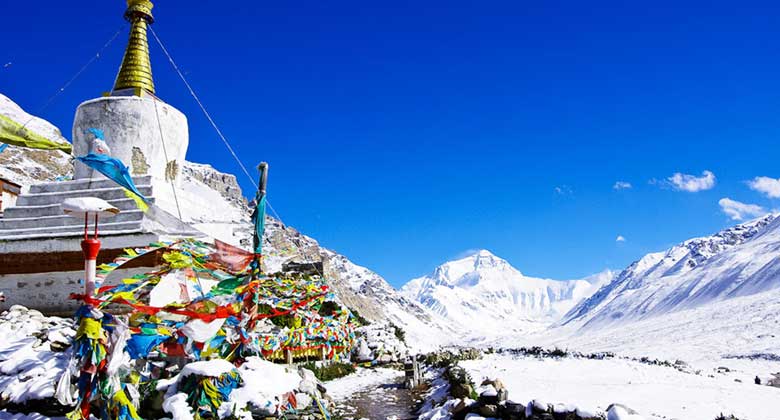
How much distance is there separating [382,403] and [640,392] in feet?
18.7

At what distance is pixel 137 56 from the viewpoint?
16000 millimetres

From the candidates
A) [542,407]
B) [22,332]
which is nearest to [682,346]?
[542,407]

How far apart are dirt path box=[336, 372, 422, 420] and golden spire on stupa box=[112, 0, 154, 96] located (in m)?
10.5

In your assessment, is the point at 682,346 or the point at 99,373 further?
the point at 682,346

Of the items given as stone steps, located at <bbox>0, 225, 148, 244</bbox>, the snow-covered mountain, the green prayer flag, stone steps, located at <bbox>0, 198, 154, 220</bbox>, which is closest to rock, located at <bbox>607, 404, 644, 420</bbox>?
stone steps, located at <bbox>0, 225, 148, 244</bbox>

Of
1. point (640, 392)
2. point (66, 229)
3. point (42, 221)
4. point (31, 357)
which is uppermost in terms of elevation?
point (42, 221)

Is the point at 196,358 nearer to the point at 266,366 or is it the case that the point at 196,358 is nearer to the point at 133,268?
the point at 266,366

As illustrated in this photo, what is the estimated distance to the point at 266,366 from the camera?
9469mm

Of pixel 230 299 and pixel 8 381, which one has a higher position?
pixel 230 299

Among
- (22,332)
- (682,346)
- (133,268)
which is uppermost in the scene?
(133,268)

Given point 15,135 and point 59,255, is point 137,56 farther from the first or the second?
point 59,255


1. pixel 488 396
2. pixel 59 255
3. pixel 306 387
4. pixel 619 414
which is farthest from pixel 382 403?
pixel 59 255

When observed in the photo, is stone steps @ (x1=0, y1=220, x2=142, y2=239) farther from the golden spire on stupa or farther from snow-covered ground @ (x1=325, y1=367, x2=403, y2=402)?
snow-covered ground @ (x1=325, y1=367, x2=403, y2=402)

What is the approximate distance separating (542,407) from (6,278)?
12.5m
